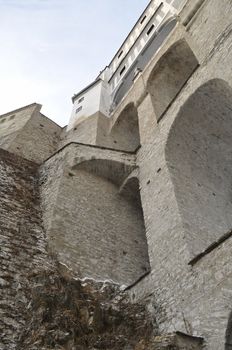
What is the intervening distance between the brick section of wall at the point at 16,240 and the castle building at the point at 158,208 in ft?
0.07

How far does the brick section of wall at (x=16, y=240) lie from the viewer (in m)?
4.88

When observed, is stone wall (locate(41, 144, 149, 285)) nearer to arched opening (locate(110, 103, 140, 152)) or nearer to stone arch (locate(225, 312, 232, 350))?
stone arch (locate(225, 312, 232, 350))

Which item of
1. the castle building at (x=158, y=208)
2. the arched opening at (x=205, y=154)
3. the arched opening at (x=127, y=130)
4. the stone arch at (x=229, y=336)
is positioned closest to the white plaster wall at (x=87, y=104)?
the arched opening at (x=127, y=130)

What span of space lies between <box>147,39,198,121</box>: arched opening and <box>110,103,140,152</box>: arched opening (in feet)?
6.58

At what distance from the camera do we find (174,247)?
6.75 metres

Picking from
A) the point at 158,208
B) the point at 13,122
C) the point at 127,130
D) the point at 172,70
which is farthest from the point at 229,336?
the point at 13,122

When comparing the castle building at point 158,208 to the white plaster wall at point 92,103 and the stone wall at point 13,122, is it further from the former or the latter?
the stone wall at point 13,122

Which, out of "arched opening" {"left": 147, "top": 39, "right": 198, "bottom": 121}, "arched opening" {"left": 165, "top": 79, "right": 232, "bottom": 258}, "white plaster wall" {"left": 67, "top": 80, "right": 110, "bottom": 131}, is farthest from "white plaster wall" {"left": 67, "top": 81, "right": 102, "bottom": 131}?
"arched opening" {"left": 165, "top": 79, "right": 232, "bottom": 258}

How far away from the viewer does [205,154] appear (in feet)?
31.5

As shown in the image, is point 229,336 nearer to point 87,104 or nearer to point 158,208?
point 158,208

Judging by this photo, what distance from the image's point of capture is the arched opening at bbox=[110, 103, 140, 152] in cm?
1577

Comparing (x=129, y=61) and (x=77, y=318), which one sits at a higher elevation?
(x=129, y=61)

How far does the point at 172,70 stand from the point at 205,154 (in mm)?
6029

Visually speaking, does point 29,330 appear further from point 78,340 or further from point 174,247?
point 174,247
